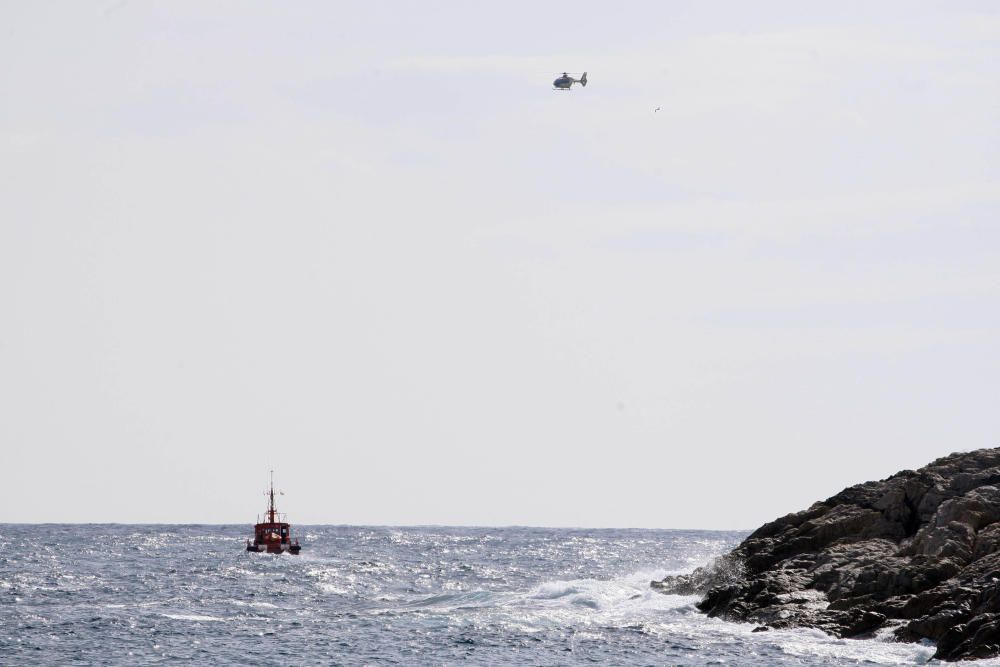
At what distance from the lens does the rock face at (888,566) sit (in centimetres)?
4256

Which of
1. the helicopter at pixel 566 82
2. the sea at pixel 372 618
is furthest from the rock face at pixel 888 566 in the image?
the helicopter at pixel 566 82

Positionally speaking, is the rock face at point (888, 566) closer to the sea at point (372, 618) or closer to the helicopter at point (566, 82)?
the sea at point (372, 618)

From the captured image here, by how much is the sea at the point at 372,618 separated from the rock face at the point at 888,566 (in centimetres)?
125

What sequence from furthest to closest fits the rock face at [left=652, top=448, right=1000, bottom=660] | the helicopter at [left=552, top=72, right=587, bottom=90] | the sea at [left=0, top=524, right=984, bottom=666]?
the helicopter at [left=552, top=72, right=587, bottom=90], the sea at [left=0, top=524, right=984, bottom=666], the rock face at [left=652, top=448, right=1000, bottom=660]

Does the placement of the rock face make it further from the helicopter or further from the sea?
the helicopter

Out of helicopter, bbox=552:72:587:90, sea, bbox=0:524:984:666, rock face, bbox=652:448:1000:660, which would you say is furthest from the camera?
helicopter, bbox=552:72:587:90

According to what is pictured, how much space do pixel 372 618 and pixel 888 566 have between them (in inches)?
839

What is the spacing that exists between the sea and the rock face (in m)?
1.25

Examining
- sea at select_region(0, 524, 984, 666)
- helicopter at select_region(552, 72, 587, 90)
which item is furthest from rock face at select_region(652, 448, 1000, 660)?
helicopter at select_region(552, 72, 587, 90)

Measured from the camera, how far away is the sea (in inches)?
1745

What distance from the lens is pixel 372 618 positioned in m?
56.2

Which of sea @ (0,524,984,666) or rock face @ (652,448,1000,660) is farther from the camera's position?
sea @ (0,524,984,666)

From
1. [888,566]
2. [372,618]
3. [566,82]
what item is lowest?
[372,618]

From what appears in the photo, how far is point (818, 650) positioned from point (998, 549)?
887 cm
